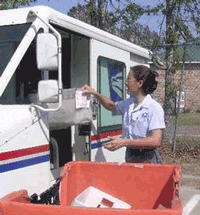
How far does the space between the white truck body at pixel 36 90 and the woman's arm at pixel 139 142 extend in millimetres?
655

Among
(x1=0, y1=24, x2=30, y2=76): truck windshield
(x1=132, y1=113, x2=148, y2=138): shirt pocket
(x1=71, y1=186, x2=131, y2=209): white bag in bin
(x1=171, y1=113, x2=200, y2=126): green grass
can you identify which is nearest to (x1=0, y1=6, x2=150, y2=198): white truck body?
(x1=0, y1=24, x2=30, y2=76): truck windshield

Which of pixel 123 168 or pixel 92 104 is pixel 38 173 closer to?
pixel 123 168

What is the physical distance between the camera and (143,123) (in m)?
3.98

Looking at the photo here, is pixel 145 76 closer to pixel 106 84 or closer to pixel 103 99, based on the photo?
pixel 103 99

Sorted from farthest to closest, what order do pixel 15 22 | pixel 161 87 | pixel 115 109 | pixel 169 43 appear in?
pixel 161 87
pixel 169 43
pixel 115 109
pixel 15 22

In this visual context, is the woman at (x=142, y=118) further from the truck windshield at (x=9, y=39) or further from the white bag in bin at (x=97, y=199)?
the truck windshield at (x=9, y=39)

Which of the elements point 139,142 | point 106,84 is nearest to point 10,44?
point 139,142

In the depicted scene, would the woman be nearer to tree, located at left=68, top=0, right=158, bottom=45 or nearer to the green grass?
Answer: tree, located at left=68, top=0, right=158, bottom=45

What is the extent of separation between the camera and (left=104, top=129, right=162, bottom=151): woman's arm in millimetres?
3682

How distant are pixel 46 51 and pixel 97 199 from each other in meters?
1.38

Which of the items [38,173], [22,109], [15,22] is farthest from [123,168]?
[15,22]

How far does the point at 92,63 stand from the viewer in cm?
493

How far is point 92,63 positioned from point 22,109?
156 centimetres

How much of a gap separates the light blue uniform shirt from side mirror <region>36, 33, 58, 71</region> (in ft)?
3.33
